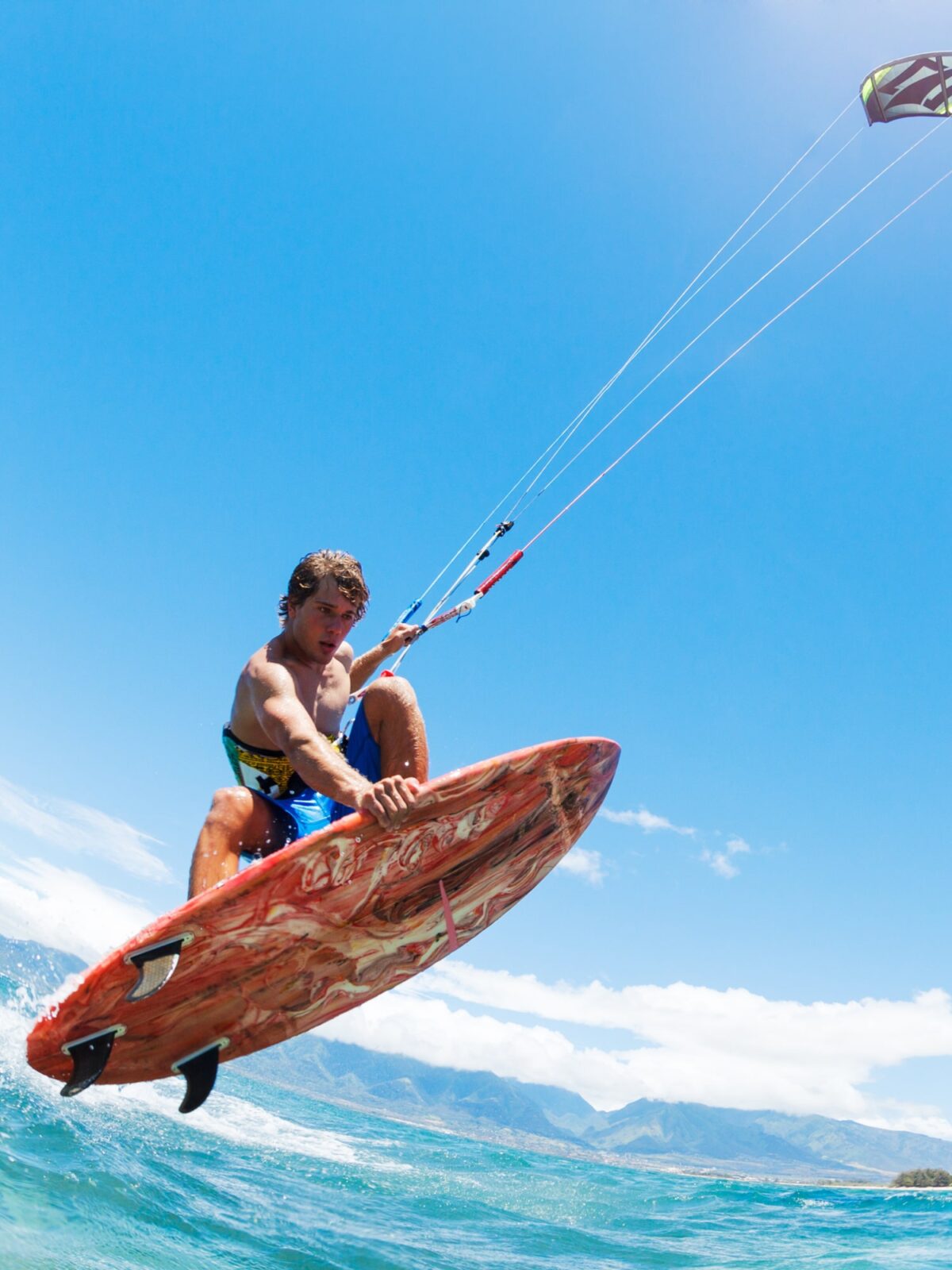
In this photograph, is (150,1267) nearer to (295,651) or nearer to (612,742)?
(295,651)

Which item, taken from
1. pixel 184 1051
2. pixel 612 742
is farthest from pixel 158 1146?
pixel 612 742

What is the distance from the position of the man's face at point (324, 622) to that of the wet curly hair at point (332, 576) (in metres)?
0.03

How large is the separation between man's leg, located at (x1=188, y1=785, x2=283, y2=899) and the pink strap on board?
91 centimetres

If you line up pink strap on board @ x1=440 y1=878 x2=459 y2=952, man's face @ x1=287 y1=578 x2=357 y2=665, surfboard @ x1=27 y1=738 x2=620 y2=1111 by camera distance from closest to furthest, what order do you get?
surfboard @ x1=27 y1=738 x2=620 y2=1111 → man's face @ x1=287 y1=578 x2=357 y2=665 → pink strap on board @ x1=440 y1=878 x2=459 y2=952

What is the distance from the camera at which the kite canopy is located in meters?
9.52

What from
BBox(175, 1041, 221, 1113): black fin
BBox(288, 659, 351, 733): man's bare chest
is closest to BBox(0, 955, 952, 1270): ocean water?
BBox(175, 1041, 221, 1113): black fin

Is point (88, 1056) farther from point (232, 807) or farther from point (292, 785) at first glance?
point (292, 785)

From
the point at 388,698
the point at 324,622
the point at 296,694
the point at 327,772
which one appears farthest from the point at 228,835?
the point at 324,622

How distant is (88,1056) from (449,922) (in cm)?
191

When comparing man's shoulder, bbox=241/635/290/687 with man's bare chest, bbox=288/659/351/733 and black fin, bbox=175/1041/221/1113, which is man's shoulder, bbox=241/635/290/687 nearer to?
man's bare chest, bbox=288/659/351/733

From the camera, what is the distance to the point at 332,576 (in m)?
4.21

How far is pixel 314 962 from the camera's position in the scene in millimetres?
4441

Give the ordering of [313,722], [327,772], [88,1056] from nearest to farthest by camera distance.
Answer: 1. [327,772]
2. [88,1056]
3. [313,722]

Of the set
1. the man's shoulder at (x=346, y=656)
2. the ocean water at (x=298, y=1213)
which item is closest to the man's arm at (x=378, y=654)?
the man's shoulder at (x=346, y=656)
